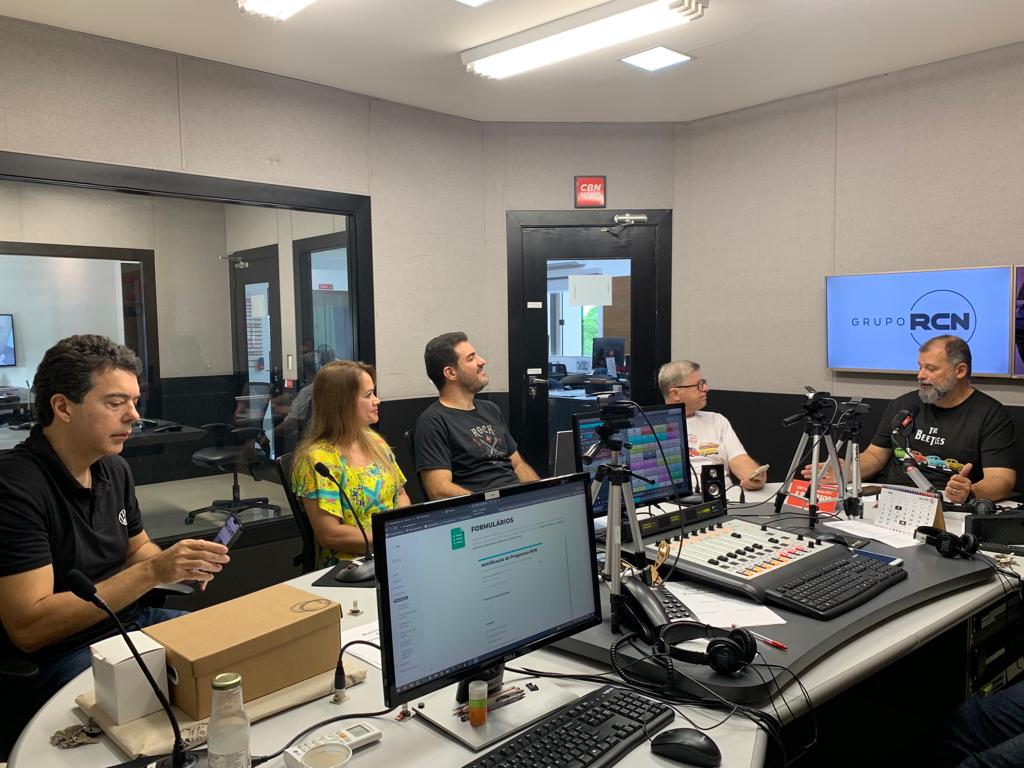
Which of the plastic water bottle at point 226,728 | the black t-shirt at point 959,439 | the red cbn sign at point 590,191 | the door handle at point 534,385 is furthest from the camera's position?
the door handle at point 534,385

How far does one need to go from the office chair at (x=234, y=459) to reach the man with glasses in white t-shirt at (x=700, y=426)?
2290 mm

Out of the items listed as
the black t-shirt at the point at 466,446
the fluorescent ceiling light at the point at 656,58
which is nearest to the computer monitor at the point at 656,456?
the black t-shirt at the point at 466,446

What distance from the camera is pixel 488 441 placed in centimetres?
332

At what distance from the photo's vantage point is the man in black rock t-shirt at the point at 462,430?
3.16 metres

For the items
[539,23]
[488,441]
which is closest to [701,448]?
[488,441]

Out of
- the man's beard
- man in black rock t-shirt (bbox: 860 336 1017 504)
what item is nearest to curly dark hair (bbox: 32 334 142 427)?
man in black rock t-shirt (bbox: 860 336 1017 504)

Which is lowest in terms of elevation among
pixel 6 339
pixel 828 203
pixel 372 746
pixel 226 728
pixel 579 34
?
pixel 372 746

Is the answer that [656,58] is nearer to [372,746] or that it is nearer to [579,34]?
[579,34]

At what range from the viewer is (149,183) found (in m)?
3.60

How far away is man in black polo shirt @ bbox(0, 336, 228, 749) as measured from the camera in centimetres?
171

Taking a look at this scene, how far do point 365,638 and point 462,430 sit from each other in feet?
5.15

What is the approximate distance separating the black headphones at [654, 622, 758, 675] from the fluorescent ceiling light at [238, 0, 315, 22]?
8.84 feet

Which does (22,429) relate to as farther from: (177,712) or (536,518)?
(536,518)

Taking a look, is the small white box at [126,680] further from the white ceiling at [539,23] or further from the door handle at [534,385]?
the door handle at [534,385]
